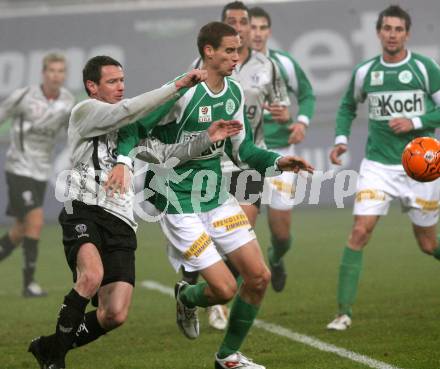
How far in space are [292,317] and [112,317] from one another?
10.2ft

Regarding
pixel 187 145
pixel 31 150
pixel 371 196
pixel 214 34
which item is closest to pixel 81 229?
pixel 187 145

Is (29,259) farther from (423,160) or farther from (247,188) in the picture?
(423,160)

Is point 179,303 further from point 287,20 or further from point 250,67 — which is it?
point 287,20

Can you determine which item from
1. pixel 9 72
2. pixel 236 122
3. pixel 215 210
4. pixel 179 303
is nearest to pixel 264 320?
pixel 179 303

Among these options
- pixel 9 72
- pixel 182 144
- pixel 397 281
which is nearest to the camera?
pixel 182 144

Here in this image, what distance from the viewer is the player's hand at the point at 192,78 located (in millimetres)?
6809

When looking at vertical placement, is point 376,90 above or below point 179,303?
above

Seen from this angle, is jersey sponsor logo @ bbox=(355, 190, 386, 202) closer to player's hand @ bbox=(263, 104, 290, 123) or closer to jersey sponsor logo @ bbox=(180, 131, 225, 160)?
player's hand @ bbox=(263, 104, 290, 123)

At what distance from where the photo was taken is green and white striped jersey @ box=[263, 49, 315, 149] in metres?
10.8

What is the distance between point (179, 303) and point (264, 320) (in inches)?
67.1

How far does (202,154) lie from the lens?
7.60 meters

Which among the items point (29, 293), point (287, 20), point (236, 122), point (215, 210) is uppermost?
point (287, 20)

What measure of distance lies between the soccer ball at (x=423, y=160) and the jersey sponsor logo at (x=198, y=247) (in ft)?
6.01

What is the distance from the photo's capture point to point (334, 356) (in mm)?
7707
